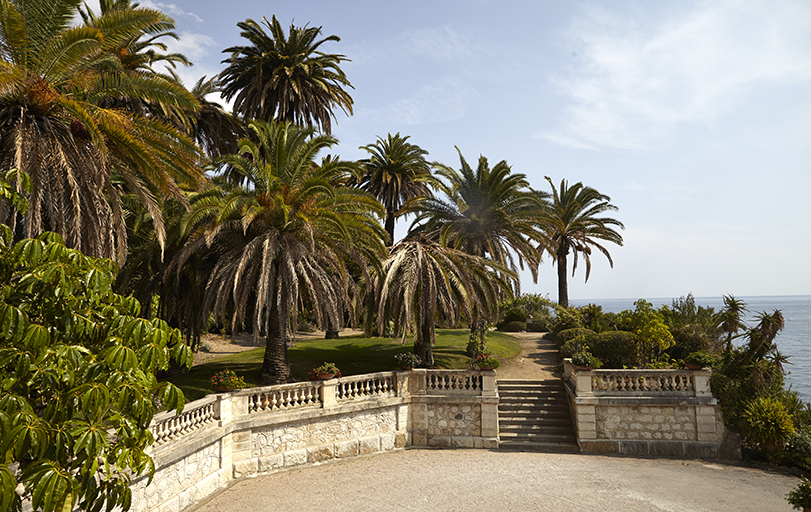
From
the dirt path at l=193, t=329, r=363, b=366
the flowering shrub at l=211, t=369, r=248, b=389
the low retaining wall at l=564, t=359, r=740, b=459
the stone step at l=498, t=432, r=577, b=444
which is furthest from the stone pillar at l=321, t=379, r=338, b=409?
the dirt path at l=193, t=329, r=363, b=366

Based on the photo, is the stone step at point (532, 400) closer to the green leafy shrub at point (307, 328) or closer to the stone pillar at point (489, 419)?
the stone pillar at point (489, 419)

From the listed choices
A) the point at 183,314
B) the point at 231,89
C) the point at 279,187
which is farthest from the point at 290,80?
the point at 183,314

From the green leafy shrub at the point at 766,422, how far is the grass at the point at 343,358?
12037 mm

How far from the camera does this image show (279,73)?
28125 mm

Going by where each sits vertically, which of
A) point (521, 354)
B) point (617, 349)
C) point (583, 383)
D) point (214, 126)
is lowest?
point (521, 354)

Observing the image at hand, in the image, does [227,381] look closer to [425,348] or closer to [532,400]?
[425,348]

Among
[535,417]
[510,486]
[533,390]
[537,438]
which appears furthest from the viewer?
[533,390]

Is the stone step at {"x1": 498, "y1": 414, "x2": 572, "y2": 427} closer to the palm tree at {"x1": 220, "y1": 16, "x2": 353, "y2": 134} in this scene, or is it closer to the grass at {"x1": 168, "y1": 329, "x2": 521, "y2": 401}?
the grass at {"x1": 168, "y1": 329, "x2": 521, "y2": 401}

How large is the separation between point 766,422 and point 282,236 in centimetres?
1930

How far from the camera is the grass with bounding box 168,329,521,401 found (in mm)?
18812

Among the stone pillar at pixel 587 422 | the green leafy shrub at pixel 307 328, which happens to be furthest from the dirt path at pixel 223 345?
the stone pillar at pixel 587 422

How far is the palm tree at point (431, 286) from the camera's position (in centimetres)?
1980

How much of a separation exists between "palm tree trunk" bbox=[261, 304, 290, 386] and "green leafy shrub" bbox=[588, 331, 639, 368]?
15.7 metres

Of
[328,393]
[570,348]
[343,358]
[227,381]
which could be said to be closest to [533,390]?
[570,348]
